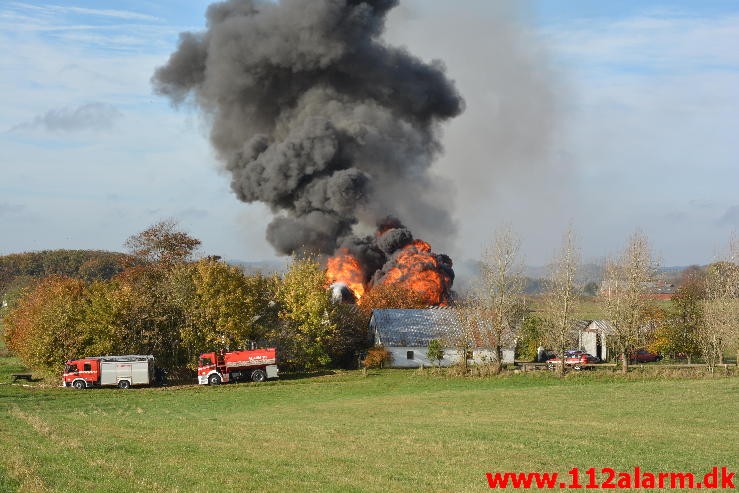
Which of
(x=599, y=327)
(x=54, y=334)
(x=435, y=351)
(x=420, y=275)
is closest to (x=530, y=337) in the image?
(x=599, y=327)

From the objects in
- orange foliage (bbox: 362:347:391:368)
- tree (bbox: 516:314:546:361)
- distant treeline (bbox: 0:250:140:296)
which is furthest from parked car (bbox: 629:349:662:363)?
distant treeline (bbox: 0:250:140:296)

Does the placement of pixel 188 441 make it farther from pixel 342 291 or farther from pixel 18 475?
pixel 342 291

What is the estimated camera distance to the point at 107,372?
4975 centimetres

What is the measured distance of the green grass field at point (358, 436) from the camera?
640 inches

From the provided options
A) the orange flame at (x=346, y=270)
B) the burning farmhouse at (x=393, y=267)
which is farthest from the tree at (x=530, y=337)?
the orange flame at (x=346, y=270)

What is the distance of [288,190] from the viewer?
81.4 meters

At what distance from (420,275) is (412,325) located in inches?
579

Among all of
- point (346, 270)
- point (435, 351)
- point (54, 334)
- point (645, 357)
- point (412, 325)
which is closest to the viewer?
point (54, 334)

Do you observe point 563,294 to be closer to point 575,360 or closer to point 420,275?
point 575,360

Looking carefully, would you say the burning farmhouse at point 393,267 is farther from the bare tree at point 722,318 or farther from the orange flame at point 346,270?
the bare tree at point 722,318

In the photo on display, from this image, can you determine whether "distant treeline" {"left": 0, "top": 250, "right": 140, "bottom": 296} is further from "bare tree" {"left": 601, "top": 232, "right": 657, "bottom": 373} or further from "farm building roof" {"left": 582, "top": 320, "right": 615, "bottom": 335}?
"bare tree" {"left": 601, "top": 232, "right": 657, "bottom": 373}

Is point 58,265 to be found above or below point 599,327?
above

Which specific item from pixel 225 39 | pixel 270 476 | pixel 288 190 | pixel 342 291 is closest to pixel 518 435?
pixel 270 476

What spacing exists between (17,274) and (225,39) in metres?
76.6
